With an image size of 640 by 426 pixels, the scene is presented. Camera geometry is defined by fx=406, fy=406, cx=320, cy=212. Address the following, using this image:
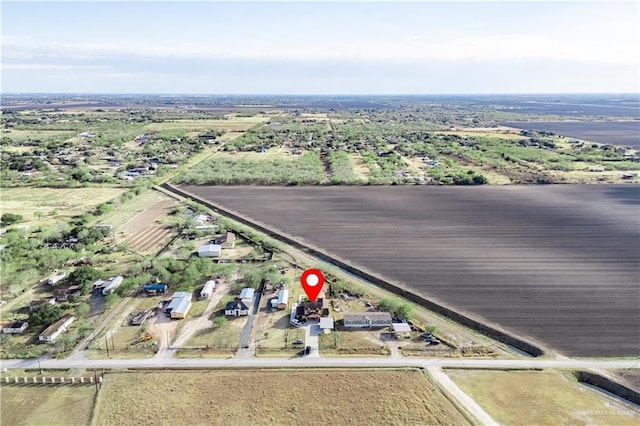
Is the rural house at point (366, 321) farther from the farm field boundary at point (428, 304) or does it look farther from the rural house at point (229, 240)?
the rural house at point (229, 240)

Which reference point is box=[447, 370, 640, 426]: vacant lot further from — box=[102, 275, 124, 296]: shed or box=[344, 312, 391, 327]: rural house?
box=[102, 275, 124, 296]: shed

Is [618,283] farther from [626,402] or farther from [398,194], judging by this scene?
[398,194]

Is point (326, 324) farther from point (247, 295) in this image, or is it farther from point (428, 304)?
point (428, 304)

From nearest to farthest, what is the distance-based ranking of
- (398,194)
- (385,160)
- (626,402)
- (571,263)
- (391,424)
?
(391,424) → (626,402) → (571,263) → (398,194) → (385,160)

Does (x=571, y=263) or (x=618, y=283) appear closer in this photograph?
(x=618, y=283)

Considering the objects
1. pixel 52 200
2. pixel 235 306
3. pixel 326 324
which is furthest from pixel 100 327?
pixel 52 200

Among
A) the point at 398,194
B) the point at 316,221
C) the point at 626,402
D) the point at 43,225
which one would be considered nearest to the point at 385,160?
the point at 398,194

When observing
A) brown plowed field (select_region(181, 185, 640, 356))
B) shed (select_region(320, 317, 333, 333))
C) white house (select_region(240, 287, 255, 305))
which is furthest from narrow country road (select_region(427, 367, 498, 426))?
white house (select_region(240, 287, 255, 305))

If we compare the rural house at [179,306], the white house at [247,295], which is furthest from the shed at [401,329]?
the rural house at [179,306]
